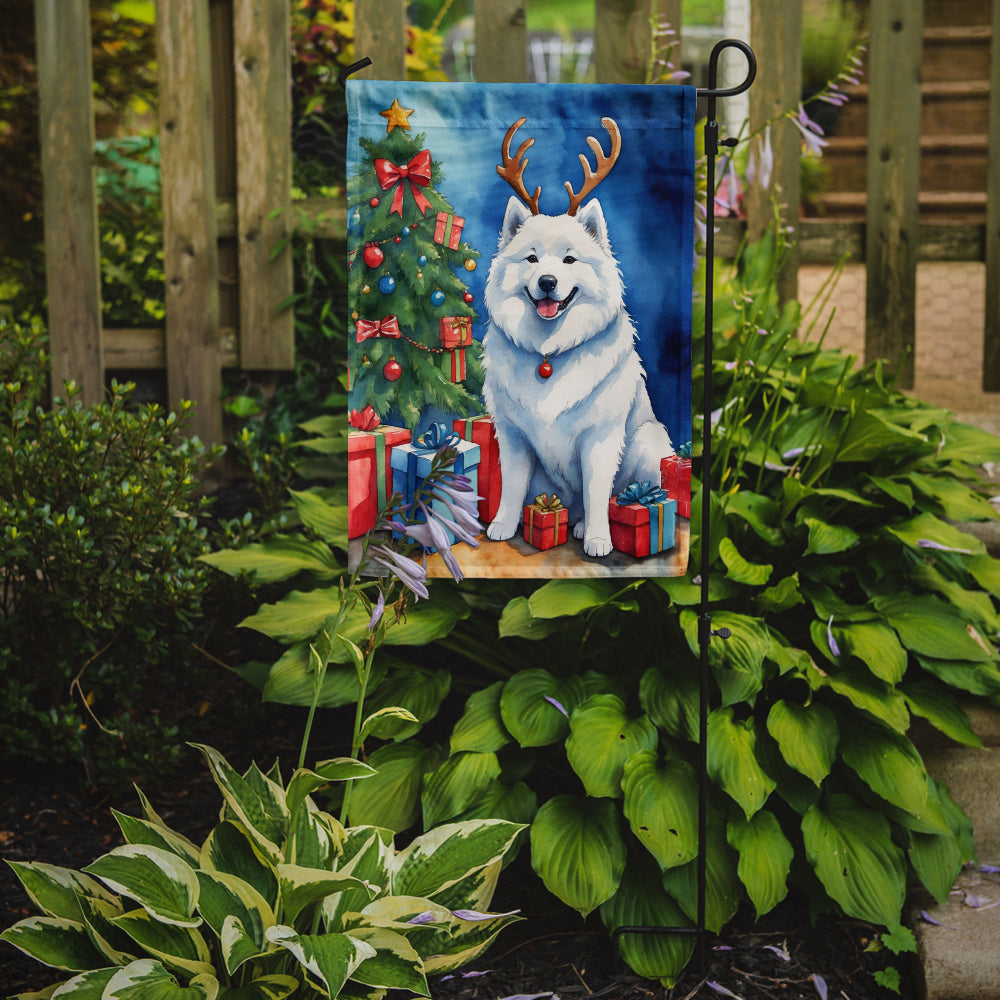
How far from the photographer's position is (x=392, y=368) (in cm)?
179

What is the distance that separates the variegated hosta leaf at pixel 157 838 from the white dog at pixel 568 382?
2.44 feet

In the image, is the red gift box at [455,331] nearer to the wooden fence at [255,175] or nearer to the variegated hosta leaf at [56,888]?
the variegated hosta leaf at [56,888]

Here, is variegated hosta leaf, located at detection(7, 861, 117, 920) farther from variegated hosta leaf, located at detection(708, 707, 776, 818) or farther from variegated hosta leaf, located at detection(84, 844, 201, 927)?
variegated hosta leaf, located at detection(708, 707, 776, 818)

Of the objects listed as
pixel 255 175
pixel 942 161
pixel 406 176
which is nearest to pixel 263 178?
pixel 255 175

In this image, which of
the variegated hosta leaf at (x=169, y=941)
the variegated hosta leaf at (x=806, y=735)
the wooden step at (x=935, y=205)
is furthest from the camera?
the wooden step at (x=935, y=205)

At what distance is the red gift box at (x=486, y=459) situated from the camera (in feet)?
6.03

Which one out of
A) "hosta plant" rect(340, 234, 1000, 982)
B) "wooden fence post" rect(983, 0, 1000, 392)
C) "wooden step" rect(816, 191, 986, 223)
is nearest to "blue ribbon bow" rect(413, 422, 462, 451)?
"hosta plant" rect(340, 234, 1000, 982)

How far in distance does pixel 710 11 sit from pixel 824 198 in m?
3.03

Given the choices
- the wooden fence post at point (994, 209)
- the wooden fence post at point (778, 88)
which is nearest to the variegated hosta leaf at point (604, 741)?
the wooden fence post at point (778, 88)

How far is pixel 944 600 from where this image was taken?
238cm

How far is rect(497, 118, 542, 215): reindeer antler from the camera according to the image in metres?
1.76

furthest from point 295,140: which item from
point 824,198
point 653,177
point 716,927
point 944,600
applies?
point 824,198

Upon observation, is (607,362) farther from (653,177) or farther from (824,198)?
(824,198)

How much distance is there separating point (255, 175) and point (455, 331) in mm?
1869
